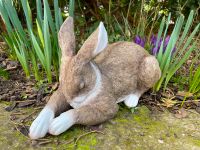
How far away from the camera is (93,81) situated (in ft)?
5.35

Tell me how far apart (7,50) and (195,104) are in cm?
152

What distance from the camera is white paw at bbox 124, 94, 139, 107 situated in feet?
6.25

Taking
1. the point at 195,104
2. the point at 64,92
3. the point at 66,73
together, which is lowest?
the point at 195,104

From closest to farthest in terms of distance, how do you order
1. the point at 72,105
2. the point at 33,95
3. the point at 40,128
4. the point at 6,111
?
the point at 40,128 < the point at 72,105 < the point at 6,111 < the point at 33,95

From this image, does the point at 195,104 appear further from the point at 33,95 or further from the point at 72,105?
the point at 33,95

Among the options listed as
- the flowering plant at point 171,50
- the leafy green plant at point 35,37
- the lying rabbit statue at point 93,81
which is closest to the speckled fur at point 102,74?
the lying rabbit statue at point 93,81

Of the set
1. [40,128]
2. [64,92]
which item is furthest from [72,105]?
[40,128]

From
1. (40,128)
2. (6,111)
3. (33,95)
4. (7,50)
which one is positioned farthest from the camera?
(7,50)

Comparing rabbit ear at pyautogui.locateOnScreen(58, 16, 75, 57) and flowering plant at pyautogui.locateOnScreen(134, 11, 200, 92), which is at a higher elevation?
rabbit ear at pyautogui.locateOnScreen(58, 16, 75, 57)

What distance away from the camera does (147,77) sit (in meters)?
1.93

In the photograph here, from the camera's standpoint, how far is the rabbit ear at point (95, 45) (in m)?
1.51

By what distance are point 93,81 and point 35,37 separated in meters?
0.68

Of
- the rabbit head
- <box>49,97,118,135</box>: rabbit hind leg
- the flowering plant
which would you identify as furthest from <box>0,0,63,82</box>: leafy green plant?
the flowering plant

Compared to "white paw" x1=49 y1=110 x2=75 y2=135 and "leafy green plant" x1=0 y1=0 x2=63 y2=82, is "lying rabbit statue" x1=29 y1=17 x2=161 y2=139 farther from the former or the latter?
"leafy green plant" x1=0 y1=0 x2=63 y2=82
